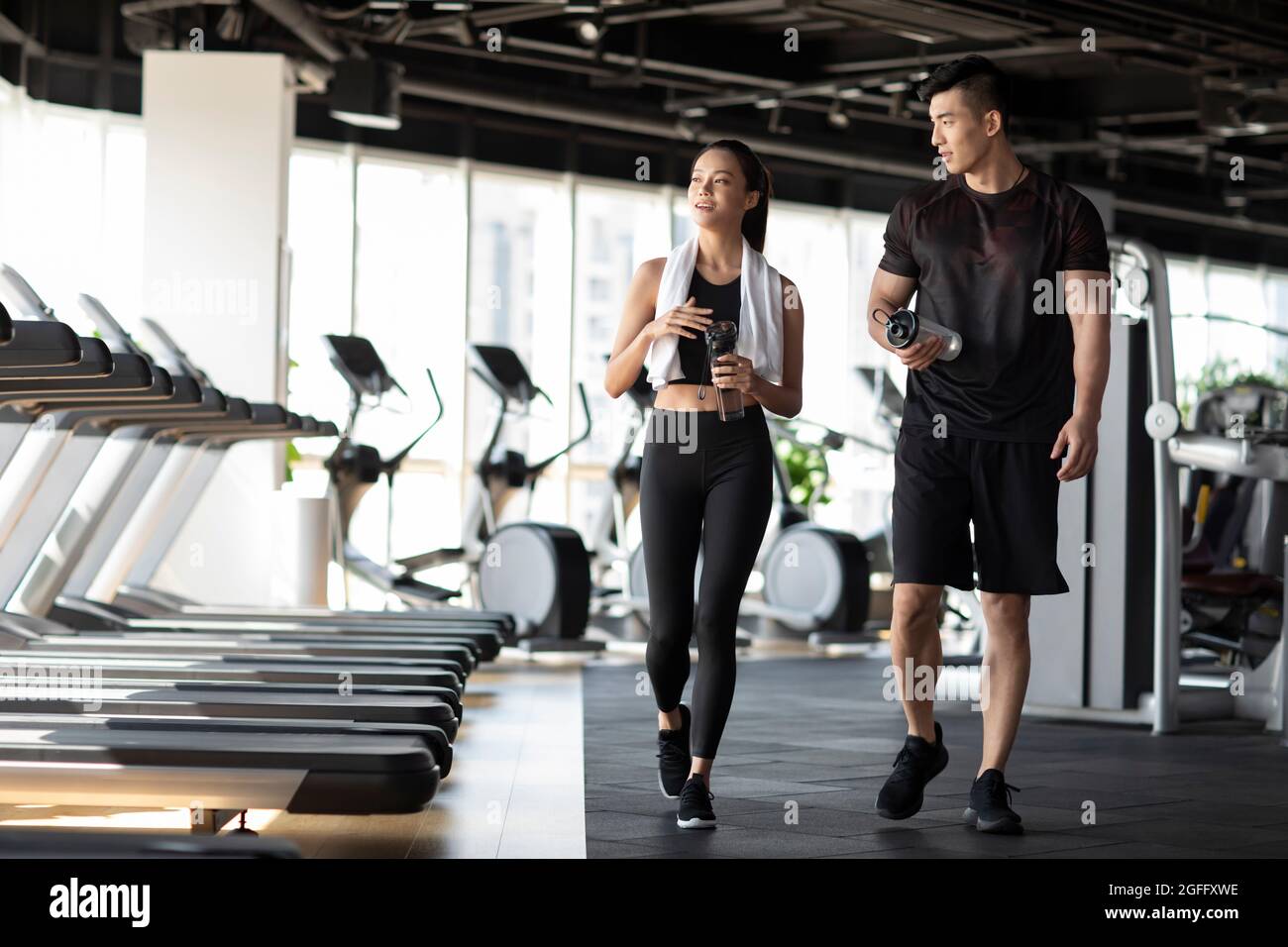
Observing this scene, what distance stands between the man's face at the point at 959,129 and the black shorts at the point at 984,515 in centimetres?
56

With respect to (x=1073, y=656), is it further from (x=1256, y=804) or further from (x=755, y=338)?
(x=755, y=338)

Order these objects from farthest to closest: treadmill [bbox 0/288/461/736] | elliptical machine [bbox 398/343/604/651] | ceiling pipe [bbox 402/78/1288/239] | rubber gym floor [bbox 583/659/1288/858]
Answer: ceiling pipe [bbox 402/78/1288/239], elliptical machine [bbox 398/343/604/651], treadmill [bbox 0/288/461/736], rubber gym floor [bbox 583/659/1288/858]

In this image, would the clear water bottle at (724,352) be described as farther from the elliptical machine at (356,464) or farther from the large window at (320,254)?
the large window at (320,254)

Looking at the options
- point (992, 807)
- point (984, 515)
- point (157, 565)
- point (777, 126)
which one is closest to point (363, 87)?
point (157, 565)

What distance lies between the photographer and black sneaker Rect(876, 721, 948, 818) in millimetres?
3137

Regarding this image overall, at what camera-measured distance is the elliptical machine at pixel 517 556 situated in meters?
7.32

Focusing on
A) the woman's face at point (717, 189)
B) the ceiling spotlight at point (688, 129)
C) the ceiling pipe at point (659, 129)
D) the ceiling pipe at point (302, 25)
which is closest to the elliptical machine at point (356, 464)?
the ceiling pipe at point (302, 25)

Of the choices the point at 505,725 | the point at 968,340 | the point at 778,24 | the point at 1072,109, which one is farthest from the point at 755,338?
the point at 1072,109

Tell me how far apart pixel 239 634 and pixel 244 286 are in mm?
3098

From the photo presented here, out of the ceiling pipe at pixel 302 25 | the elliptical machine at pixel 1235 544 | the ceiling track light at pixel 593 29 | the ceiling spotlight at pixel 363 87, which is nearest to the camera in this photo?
the elliptical machine at pixel 1235 544

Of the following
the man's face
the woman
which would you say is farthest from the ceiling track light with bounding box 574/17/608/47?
the man's face

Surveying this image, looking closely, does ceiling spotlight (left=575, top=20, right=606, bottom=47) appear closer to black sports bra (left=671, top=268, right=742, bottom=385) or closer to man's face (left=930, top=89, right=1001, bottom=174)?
black sports bra (left=671, top=268, right=742, bottom=385)

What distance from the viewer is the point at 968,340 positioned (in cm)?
310

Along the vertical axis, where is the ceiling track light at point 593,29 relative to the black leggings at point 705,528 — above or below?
above
